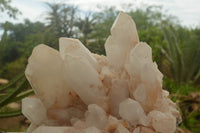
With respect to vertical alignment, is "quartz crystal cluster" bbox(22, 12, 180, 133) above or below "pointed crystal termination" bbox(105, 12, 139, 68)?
below

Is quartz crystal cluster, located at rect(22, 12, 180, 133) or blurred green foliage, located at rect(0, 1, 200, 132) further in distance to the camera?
blurred green foliage, located at rect(0, 1, 200, 132)

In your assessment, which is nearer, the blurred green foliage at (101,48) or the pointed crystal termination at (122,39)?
the pointed crystal termination at (122,39)

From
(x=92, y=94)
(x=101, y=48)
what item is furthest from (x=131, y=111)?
(x=101, y=48)

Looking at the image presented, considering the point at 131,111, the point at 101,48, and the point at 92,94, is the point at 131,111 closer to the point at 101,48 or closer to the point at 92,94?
the point at 92,94

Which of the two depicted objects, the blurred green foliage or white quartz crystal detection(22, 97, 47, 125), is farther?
the blurred green foliage

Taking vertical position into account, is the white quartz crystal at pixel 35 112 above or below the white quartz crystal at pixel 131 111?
below

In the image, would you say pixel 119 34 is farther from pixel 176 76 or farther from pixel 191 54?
pixel 191 54

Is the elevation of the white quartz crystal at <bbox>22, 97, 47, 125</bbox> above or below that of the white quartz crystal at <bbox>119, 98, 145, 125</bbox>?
below

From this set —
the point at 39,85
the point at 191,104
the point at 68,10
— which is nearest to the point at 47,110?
the point at 39,85

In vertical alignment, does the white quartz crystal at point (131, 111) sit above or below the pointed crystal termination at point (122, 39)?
below
